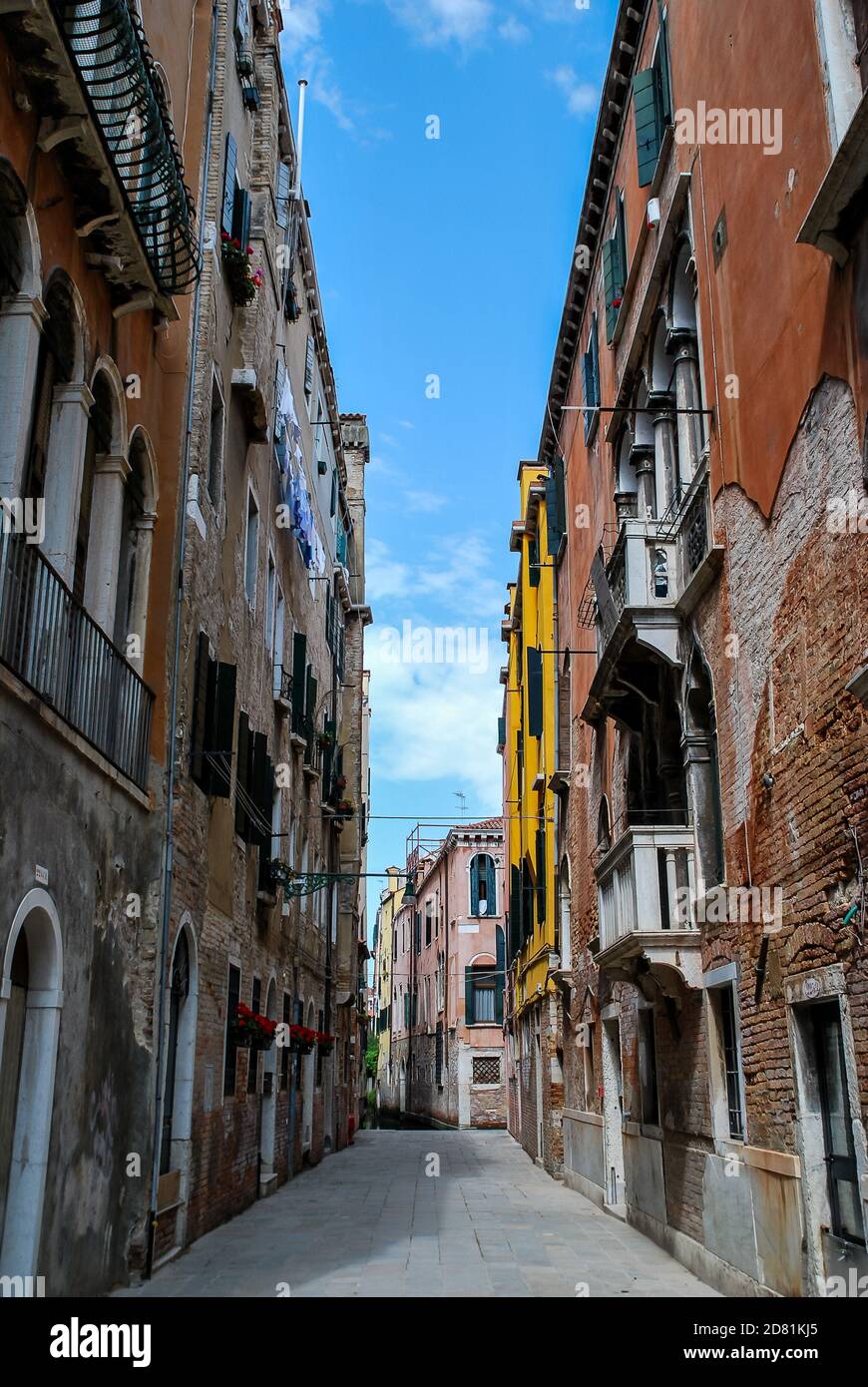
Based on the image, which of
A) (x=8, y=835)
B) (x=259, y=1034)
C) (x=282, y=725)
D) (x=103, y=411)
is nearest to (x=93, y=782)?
(x=8, y=835)

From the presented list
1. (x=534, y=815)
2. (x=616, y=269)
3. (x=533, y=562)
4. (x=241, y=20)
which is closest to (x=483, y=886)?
(x=533, y=562)

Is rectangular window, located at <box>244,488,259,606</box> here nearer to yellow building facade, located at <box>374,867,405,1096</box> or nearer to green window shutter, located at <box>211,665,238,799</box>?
green window shutter, located at <box>211,665,238,799</box>

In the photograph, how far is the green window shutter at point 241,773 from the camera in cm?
1444

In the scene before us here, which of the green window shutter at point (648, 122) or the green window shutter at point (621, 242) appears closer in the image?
the green window shutter at point (648, 122)

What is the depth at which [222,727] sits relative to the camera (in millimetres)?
12328

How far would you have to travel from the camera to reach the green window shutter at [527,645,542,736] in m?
23.5

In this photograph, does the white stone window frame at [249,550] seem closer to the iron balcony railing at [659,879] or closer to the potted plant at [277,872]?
the potted plant at [277,872]

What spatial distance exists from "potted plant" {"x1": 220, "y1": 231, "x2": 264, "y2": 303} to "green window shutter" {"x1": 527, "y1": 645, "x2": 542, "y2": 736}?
31.8ft

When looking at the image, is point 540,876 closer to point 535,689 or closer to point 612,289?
point 535,689

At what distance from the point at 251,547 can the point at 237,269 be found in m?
3.66

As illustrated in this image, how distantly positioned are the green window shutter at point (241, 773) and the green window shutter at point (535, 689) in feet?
28.1

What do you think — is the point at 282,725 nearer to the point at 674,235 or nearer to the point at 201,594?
the point at 201,594

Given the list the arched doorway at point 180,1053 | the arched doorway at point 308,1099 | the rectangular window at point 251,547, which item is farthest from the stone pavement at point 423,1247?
the rectangular window at point 251,547

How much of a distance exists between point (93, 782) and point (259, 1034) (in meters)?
6.79
